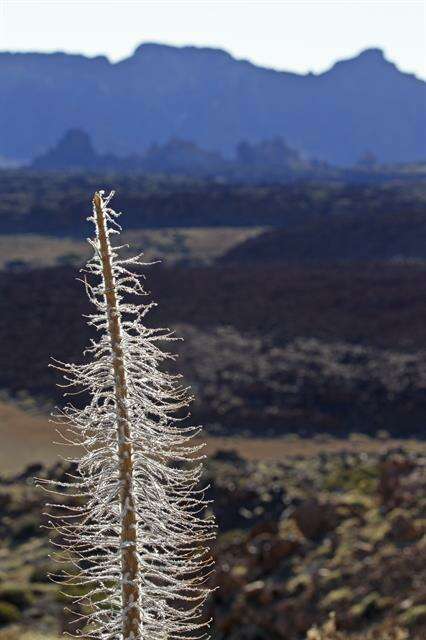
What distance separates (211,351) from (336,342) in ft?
18.1

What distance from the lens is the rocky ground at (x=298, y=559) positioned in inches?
496

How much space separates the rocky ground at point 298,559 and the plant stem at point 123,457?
492 centimetres

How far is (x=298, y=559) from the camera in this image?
15.1m

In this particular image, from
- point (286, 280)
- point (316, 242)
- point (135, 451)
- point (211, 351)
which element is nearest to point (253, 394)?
point (211, 351)

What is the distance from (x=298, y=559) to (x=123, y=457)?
12.4 m

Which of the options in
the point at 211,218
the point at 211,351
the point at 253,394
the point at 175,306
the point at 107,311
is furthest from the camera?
the point at 211,218

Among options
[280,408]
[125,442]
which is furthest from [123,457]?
[280,408]

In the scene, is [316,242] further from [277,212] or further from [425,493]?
[425,493]

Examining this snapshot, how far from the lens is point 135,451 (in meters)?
3.47

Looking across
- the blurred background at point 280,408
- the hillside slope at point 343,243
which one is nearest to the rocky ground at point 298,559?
the blurred background at point 280,408

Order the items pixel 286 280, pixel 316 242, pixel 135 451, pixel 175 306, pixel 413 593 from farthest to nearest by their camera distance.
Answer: pixel 316 242 < pixel 286 280 < pixel 175 306 < pixel 413 593 < pixel 135 451

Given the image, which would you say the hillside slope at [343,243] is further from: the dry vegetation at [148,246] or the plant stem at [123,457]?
the plant stem at [123,457]

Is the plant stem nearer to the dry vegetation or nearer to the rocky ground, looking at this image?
the rocky ground

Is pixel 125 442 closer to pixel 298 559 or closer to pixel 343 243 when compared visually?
pixel 298 559
